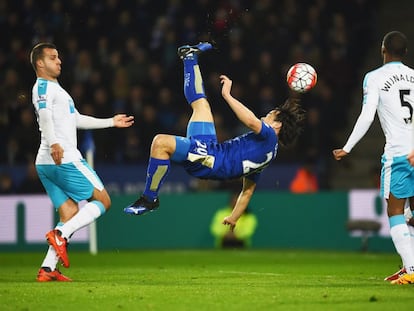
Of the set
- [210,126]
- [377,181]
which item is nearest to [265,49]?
[377,181]

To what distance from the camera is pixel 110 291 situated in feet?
28.3

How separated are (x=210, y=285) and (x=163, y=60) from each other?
37.8 feet

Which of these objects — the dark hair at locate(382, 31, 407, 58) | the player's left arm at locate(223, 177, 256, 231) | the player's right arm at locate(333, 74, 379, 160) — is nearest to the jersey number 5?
the player's right arm at locate(333, 74, 379, 160)

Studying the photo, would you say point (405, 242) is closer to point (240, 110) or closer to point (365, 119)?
point (365, 119)

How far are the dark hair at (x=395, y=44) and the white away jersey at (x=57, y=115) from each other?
3419 millimetres

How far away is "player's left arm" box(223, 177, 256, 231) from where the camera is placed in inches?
401

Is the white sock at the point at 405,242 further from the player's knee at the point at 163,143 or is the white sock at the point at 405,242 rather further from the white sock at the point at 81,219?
the white sock at the point at 81,219

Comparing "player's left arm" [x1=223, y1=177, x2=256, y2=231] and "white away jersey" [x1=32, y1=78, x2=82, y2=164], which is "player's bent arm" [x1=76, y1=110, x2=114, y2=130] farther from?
"player's left arm" [x1=223, y1=177, x2=256, y2=231]

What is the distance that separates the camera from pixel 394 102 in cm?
936

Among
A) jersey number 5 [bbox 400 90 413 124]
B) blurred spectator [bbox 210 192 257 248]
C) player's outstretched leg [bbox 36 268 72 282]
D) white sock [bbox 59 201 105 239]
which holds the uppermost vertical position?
jersey number 5 [bbox 400 90 413 124]

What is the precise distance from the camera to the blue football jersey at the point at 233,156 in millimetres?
9703

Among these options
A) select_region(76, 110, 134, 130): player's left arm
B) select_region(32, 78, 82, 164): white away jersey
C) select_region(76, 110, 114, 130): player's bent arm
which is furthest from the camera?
select_region(76, 110, 114, 130): player's bent arm

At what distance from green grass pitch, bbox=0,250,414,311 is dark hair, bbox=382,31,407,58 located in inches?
91.5

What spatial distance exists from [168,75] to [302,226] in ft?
15.4
